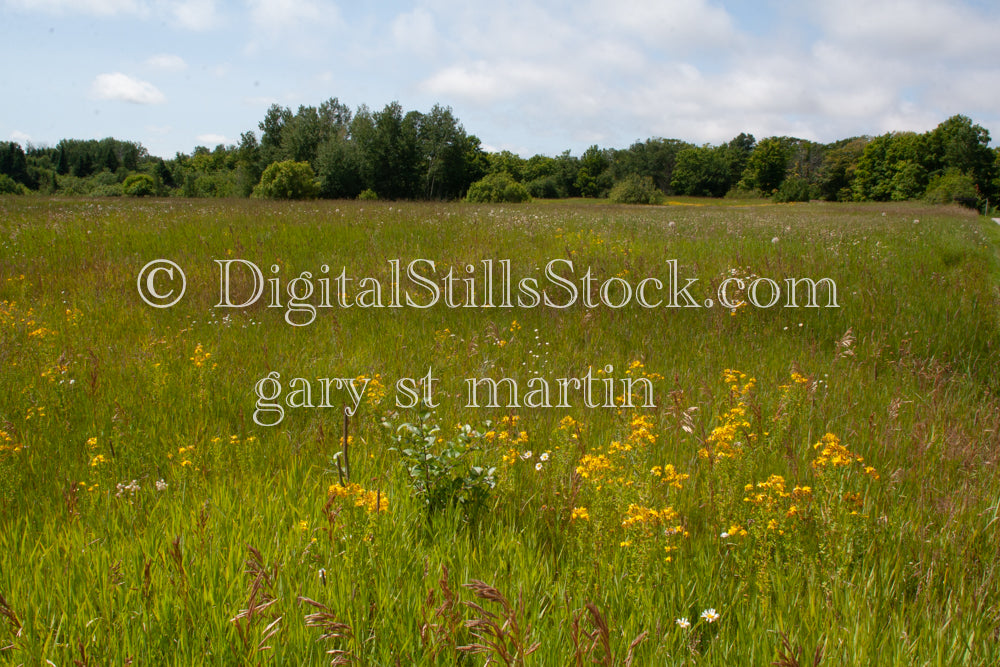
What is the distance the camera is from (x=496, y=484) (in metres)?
2.49

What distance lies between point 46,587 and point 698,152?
107 metres

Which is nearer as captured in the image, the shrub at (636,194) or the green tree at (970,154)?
the shrub at (636,194)

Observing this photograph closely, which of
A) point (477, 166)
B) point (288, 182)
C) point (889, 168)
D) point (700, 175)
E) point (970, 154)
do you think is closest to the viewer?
point (288, 182)

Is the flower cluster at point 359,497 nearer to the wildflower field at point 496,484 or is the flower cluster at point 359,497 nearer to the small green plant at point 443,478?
the wildflower field at point 496,484

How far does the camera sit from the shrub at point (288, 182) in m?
42.9

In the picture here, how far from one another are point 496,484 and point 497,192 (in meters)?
45.6

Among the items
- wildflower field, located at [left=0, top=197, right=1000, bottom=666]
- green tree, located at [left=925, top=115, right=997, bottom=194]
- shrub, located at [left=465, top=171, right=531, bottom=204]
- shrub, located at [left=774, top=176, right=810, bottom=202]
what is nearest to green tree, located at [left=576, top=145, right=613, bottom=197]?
shrub, located at [left=774, top=176, right=810, bottom=202]

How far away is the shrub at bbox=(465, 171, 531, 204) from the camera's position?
46125 millimetres

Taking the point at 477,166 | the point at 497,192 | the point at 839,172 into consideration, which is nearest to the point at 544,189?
the point at 477,166

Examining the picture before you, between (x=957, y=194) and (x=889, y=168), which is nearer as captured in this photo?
(x=957, y=194)

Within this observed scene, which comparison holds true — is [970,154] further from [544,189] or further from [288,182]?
[288,182]

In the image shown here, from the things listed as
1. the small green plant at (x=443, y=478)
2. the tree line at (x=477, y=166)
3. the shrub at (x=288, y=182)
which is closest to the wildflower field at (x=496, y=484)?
the small green plant at (x=443, y=478)

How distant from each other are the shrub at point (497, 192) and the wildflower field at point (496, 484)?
4125cm

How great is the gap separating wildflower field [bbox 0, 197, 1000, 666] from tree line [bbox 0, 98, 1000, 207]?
23.0 metres
